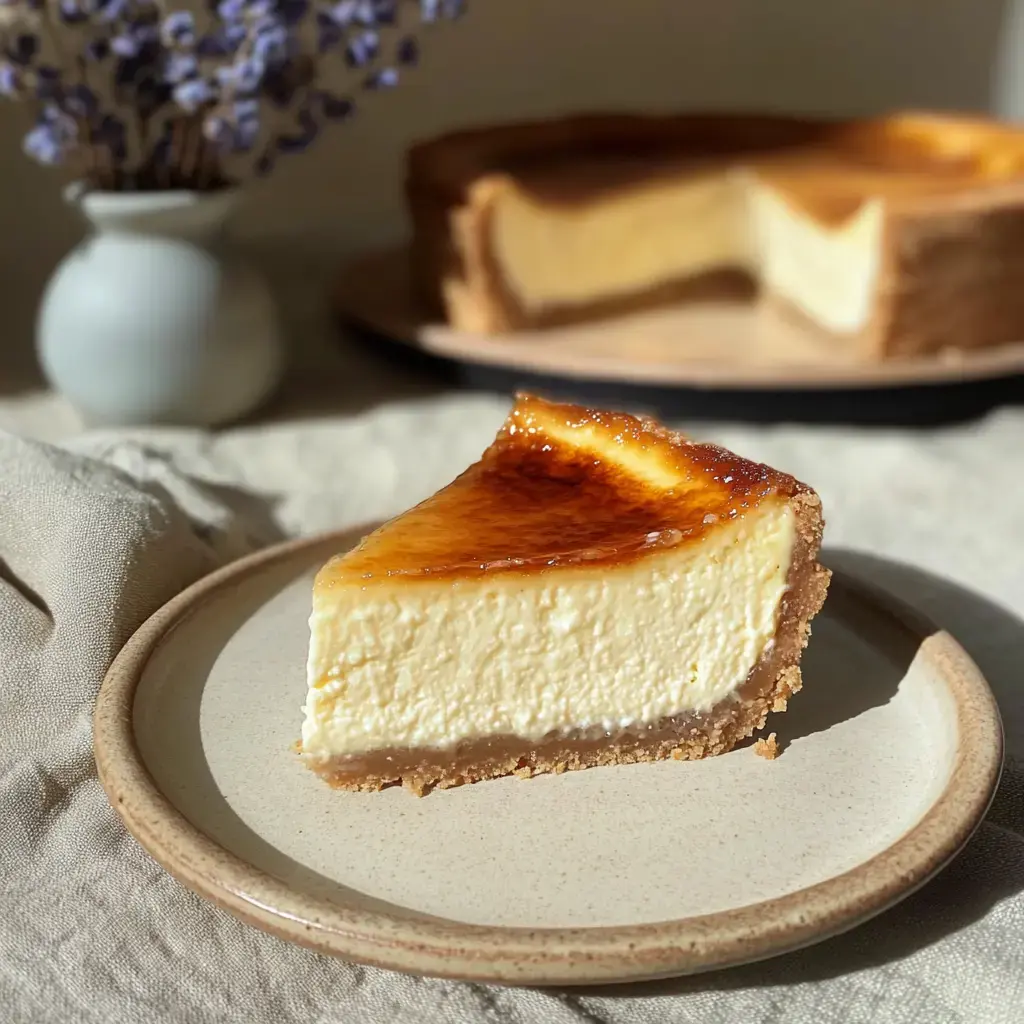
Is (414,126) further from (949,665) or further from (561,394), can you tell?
(949,665)

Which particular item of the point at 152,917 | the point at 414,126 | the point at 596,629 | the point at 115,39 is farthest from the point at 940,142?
the point at 152,917

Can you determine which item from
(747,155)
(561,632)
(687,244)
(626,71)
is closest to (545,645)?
(561,632)

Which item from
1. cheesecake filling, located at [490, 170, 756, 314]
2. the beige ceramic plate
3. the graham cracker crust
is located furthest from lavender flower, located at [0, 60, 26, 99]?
the graham cracker crust

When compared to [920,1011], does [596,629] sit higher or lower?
higher

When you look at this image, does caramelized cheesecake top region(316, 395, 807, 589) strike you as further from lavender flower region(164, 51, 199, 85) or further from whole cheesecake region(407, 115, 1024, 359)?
whole cheesecake region(407, 115, 1024, 359)

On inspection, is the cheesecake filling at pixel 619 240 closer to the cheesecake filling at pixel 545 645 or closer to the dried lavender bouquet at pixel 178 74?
the dried lavender bouquet at pixel 178 74

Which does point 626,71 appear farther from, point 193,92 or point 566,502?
point 566,502

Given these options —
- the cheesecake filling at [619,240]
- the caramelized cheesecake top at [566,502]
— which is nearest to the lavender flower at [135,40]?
the cheesecake filling at [619,240]

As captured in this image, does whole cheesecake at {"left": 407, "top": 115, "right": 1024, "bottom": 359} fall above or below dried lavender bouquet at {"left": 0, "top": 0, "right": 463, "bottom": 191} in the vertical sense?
below
